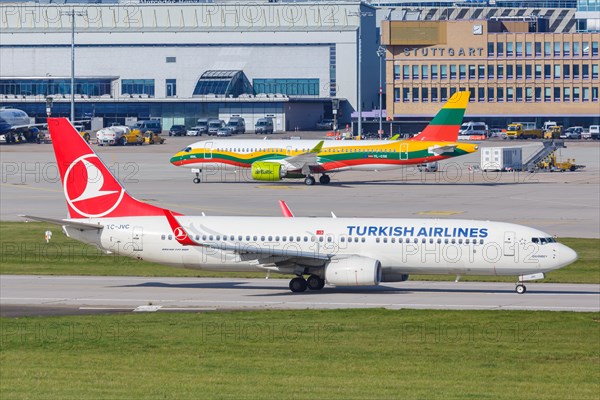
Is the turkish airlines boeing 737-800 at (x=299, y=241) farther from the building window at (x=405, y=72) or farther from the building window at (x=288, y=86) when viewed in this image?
the building window at (x=288, y=86)

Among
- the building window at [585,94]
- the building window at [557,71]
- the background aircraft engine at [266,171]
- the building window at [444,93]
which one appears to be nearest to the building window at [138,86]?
the building window at [444,93]

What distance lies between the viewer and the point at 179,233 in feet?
151

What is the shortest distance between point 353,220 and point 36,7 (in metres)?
157

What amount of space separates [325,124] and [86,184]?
14352 cm

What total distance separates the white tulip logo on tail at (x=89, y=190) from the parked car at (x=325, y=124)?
14097 cm

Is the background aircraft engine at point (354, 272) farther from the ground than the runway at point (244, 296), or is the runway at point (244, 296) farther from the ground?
the background aircraft engine at point (354, 272)

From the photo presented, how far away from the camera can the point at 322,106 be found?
195 meters

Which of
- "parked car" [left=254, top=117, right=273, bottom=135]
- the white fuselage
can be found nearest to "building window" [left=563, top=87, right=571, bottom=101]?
"parked car" [left=254, top=117, right=273, bottom=135]

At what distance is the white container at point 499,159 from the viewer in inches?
4434

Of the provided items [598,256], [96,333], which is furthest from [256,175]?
[96,333]

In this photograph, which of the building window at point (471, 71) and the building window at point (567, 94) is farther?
the building window at point (567, 94)

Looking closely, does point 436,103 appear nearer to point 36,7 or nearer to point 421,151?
Answer: point 36,7

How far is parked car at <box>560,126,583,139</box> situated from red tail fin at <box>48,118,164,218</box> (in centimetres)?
12967

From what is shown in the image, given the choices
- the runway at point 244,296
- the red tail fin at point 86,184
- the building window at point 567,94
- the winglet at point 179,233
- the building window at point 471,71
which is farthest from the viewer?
the building window at point 567,94
